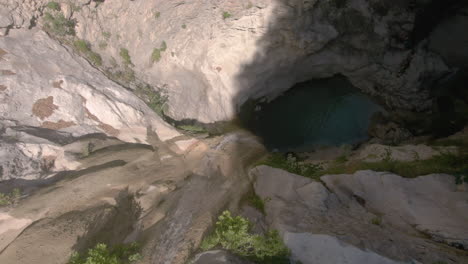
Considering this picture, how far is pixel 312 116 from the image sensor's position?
16375mm

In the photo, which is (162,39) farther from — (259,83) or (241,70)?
(259,83)

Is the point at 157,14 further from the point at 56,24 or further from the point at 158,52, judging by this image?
the point at 56,24

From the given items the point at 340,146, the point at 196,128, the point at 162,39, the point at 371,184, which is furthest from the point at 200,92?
the point at 371,184

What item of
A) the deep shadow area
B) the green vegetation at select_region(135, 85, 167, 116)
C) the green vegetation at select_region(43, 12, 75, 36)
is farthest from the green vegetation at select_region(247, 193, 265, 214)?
the green vegetation at select_region(43, 12, 75, 36)

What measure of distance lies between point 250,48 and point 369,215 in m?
10.1

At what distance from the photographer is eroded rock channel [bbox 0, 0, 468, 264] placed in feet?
24.1

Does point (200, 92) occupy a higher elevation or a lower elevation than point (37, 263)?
higher

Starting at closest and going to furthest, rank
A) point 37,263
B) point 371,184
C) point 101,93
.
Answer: point 37,263
point 371,184
point 101,93

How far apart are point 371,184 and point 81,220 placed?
9610mm

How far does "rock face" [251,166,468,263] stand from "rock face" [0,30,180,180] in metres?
7.32

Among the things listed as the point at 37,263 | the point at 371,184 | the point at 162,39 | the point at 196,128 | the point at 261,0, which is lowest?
the point at 37,263

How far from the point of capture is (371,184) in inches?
350

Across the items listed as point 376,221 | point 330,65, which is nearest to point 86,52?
point 330,65

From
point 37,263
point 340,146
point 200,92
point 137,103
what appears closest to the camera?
point 37,263
